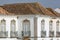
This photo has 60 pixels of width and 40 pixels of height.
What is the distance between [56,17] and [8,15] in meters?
8.28

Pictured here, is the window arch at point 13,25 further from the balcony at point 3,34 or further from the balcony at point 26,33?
the balcony at point 26,33

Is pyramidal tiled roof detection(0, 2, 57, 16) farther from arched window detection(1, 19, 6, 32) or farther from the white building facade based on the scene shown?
arched window detection(1, 19, 6, 32)

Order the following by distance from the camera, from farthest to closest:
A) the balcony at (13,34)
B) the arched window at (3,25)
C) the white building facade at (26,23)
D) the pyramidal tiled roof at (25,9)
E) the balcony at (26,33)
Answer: the pyramidal tiled roof at (25,9)
the balcony at (26,33)
the balcony at (13,34)
the white building facade at (26,23)
the arched window at (3,25)

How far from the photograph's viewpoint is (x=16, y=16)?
4616cm

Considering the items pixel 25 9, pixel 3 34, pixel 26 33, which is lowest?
pixel 3 34

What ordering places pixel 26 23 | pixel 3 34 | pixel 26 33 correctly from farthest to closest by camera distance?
pixel 26 33, pixel 26 23, pixel 3 34

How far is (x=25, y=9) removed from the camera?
48125 mm

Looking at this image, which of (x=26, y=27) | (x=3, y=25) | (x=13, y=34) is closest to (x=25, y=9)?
(x=26, y=27)

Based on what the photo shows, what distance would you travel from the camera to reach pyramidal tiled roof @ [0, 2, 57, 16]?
Answer: 47.1 metres

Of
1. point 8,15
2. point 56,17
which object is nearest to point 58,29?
point 56,17

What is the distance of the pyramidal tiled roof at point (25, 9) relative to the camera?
4706 centimetres

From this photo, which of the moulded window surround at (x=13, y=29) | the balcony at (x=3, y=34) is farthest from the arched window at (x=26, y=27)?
the balcony at (x=3, y=34)

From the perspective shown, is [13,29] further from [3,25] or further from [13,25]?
[3,25]

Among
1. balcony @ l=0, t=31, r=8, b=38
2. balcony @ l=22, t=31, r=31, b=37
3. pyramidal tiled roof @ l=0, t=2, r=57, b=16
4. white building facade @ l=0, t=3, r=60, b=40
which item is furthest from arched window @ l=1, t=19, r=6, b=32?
balcony @ l=22, t=31, r=31, b=37
